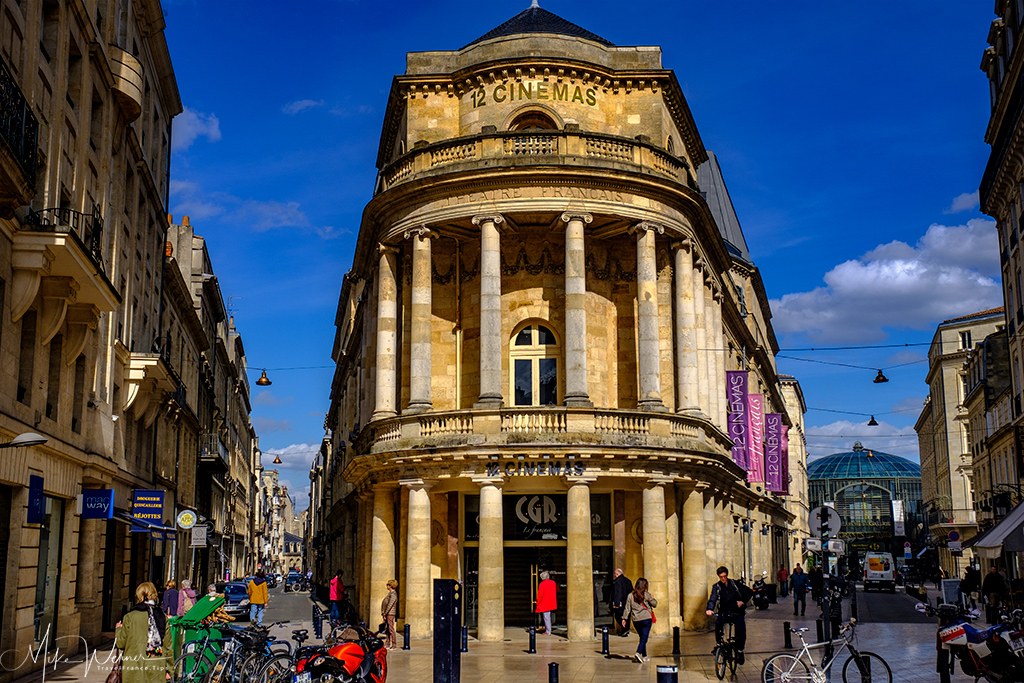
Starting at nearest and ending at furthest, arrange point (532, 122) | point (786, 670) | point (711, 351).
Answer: point (786, 670) → point (532, 122) → point (711, 351)

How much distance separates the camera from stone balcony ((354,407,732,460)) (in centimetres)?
2708

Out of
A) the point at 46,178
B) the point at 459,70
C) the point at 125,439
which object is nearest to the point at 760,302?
the point at 459,70

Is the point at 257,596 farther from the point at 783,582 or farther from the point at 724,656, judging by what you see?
the point at 783,582

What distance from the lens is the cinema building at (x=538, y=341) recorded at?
27469mm

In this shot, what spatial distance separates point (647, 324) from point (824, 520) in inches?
393

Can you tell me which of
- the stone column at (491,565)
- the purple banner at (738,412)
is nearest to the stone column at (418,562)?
the stone column at (491,565)

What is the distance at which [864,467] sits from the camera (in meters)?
167

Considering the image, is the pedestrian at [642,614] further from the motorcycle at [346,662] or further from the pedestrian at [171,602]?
the pedestrian at [171,602]

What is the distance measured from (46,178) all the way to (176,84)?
1959 cm

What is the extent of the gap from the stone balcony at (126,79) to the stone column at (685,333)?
16.2 metres

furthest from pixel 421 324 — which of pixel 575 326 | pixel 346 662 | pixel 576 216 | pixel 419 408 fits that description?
pixel 346 662

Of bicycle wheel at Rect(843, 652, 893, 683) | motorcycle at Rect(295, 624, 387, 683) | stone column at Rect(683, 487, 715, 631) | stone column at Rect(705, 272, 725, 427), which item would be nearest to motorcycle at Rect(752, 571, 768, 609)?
stone column at Rect(705, 272, 725, 427)

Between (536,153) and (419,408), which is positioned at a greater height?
(536,153)

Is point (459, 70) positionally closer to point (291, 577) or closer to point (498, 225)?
point (498, 225)
